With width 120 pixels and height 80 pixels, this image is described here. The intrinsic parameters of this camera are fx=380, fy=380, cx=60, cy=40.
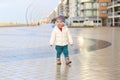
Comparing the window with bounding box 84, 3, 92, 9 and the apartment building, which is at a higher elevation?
the window with bounding box 84, 3, 92, 9

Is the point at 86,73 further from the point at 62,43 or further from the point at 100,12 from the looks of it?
the point at 100,12

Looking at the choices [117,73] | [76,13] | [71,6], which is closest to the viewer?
[117,73]

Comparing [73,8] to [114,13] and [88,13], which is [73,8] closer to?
[88,13]

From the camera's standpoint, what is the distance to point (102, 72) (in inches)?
385

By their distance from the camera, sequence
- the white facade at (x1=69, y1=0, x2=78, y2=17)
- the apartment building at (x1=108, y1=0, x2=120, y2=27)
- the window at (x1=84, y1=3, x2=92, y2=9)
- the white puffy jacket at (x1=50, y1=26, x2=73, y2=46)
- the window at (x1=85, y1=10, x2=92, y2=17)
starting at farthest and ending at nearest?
1. the white facade at (x1=69, y1=0, x2=78, y2=17)
2. the window at (x1=84, y1=3, x2=92, y2=9)
3. the window at (x1=85, y1=10, x2=92, y2=17)
4. the apartment building at (x1=108, y1=0, x2=120, y2=27)
5. the white puffy jacket at (x1=50, y1=26, x2=73, y2=46)

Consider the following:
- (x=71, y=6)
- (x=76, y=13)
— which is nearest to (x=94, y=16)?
(x=76, y=13)

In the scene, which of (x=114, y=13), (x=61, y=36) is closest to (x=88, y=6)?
(x=114, y=13)

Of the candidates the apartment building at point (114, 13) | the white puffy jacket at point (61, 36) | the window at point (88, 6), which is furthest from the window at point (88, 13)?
the white puffy jacket at point (61, 36)

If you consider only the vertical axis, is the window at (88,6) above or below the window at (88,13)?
above

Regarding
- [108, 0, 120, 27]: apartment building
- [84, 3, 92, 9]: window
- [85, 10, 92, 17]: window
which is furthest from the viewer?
[84, 3, 92, 9]: window

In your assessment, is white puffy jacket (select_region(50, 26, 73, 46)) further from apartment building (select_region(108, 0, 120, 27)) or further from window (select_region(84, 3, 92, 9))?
window (select_region(84, 3, 92, 9))

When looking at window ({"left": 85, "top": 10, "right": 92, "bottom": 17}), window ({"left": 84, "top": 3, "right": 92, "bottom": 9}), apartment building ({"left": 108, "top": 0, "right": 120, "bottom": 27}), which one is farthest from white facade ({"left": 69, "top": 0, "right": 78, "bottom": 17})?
apartment building ({"left": 108, "top": 0, "right": 120, "bottom": 27})

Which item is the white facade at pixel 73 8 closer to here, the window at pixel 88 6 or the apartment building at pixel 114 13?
the window at pixel 88 6

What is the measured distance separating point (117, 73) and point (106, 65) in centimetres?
173
